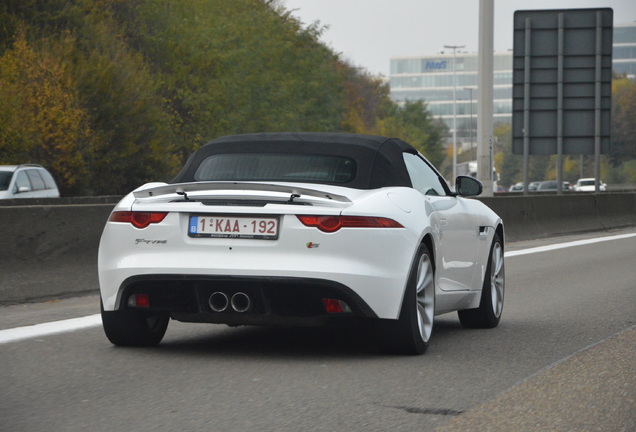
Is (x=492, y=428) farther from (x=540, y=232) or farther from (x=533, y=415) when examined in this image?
(x=540, y=232)

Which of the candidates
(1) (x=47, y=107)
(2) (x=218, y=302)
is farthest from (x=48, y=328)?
(1) (x=47, y=107)

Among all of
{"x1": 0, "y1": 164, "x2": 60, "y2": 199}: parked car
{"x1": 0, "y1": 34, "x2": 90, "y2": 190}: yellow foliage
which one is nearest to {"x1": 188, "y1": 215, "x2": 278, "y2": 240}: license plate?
{"x1": 0, "y1": 164, "x2": 60, "y2": 199}: parked car

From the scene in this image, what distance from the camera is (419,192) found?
26.9ft

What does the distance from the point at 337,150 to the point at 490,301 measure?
2066 mm

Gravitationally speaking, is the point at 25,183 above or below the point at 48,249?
below

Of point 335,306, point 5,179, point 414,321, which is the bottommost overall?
point 5,179

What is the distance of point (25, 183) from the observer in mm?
28078

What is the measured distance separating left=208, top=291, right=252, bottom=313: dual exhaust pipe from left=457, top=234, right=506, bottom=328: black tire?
8.53 feet

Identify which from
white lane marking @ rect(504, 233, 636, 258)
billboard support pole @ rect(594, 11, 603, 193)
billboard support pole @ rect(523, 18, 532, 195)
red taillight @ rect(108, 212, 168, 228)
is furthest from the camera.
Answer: billboard support pole @ rect(594, 11, 603, 193)

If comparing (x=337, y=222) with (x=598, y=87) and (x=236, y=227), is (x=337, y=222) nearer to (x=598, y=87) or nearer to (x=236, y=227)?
(x=236, y=227)

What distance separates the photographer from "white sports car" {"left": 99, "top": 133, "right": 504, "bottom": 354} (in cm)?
724

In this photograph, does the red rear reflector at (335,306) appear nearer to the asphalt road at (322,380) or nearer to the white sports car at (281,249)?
the white sports car at (281,249)

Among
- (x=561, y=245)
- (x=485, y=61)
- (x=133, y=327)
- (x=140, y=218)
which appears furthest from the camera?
(x=485, y=61)

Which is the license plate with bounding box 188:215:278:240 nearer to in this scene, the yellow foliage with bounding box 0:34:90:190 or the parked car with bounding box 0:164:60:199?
the parked car with bounding box 0:164:60:199
